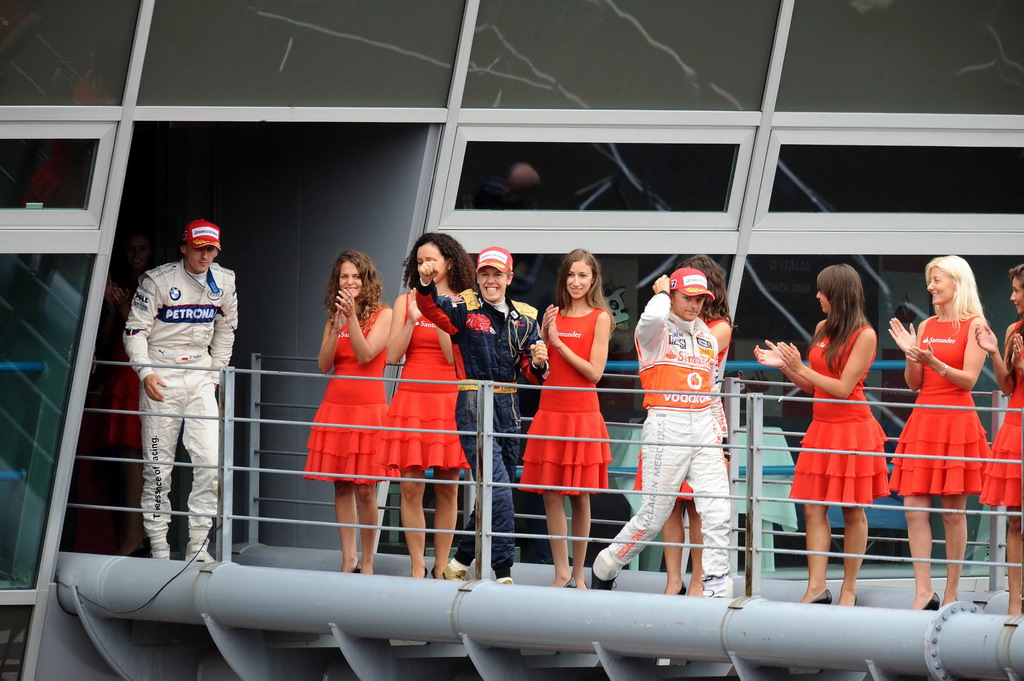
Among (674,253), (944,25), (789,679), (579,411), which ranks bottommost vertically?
(789,679)

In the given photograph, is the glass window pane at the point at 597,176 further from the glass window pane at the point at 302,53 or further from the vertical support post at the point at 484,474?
the vertical support post at the point at 484,474

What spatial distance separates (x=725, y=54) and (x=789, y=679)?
13.2 ft

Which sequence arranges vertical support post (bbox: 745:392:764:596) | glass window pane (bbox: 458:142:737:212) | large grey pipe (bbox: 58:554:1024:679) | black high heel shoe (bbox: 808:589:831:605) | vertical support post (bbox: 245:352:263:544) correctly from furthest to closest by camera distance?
vertical support post (bbox: 245:352:263:544)
glass window pane (bbox: 458:142:737:212)
black high heel shoe (bbox: 808:589:831:605)
vertical support post (bbox: 745:392:764:596)
large grey pipe (bbox: 58:554:1024:679)

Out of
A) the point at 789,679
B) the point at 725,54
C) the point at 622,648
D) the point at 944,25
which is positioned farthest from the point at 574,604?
the point at 944,25

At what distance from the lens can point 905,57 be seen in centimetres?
1013

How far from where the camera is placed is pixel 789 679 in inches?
296

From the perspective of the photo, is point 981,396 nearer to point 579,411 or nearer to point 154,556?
point 579,411

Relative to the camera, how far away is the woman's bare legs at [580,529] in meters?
8.20

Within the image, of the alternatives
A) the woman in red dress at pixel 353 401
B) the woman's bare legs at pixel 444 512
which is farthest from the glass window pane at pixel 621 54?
the woman's bare legs at pixel 444 512

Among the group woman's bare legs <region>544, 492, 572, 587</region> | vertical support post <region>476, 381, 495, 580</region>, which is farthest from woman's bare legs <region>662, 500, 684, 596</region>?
vertical support post <region>476, 381, 495, 580</region>

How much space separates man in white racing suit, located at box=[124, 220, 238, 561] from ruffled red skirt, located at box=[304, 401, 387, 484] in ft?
2.56

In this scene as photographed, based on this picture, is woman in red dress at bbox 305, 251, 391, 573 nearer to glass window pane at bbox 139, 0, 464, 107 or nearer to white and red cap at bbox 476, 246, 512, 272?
white and red cap at bbox 476, 246, 512, 272

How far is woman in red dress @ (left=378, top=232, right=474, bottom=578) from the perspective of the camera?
8141mm

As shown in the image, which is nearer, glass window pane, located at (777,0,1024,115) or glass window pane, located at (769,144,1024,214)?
glass window pane, located at (777,0,1024,115)
